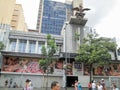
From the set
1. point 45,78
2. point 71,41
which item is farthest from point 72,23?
point 45,78

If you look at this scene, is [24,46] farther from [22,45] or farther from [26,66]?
[26,66]

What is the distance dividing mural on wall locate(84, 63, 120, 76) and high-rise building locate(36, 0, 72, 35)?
238ft

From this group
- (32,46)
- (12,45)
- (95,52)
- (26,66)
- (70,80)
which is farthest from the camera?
(32,46)

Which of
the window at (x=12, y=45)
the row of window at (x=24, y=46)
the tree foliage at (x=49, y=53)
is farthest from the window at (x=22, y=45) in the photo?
the tree foliage at (x=49, y=53)

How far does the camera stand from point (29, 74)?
1289 inches

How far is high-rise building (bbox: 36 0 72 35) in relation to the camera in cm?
10780

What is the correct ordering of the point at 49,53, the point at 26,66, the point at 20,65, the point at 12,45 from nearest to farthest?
the point at 49,53
the point at 20,65
the point at 26,66
the point at 12,45

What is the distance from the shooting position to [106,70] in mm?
35844

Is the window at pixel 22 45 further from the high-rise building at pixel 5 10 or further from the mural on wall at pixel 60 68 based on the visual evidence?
the high-rise building at pixel 5 10

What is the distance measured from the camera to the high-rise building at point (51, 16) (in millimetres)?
107800

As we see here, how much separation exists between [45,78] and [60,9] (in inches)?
3554

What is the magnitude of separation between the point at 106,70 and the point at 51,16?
82670mm

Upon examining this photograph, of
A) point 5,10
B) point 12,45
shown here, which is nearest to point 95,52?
point 12,45

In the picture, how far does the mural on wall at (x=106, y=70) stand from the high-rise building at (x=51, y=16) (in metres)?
72.5
